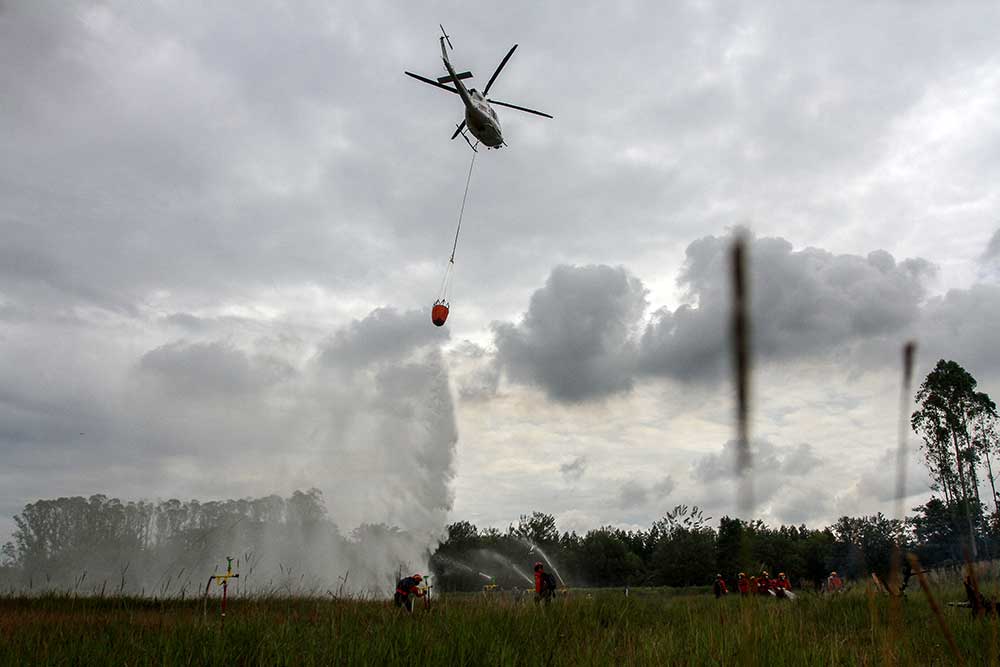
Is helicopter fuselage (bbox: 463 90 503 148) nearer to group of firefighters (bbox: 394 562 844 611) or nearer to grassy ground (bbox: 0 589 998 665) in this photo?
group of firefighters (bbox: 394 562 844 611)

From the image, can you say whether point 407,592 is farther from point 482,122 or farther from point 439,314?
point 482,122

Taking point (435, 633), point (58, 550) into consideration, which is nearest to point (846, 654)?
point (435, 633)

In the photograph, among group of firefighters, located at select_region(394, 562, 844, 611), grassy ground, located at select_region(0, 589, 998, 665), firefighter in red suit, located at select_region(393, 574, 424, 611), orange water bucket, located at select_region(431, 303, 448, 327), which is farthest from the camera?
orange water bucket, located at select_region(431, 303, 448, 327)

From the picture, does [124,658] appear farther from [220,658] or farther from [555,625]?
[555,625]

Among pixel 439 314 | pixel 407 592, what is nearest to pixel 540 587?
pixel 407 592

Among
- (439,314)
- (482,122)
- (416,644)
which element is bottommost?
(416,644)

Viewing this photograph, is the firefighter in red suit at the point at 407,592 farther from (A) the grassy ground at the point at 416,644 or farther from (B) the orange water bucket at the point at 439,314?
(B) the orange water bucket at the point at 439,314

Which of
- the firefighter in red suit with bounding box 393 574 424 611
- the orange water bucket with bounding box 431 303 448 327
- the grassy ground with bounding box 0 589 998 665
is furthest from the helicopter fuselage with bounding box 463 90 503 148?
the grassy ground with bounding box 0 589 998 665

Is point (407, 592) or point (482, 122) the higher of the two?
point (482, 122)

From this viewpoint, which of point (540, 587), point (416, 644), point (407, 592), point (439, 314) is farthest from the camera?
point (439, 314)

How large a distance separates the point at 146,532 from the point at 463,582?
61.3 metres

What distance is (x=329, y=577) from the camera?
245ft

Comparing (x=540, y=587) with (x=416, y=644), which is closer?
(x=416, y=644)

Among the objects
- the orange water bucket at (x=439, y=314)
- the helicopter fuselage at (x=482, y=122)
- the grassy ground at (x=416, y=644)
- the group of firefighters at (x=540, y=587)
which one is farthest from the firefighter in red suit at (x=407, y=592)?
the helicopter fuselage at (x=482, y=122)
